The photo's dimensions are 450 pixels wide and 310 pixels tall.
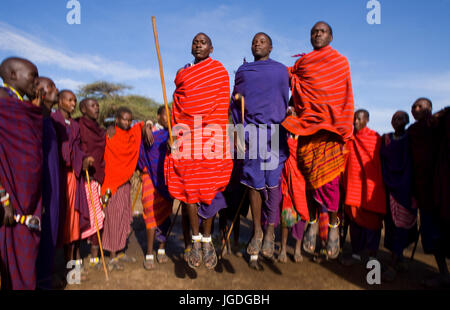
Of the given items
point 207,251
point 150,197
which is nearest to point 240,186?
point 150,197

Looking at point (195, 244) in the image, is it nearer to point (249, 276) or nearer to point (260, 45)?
point (249, 276)

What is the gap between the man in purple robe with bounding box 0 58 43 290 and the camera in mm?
3449

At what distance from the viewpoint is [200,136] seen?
4.32 metres

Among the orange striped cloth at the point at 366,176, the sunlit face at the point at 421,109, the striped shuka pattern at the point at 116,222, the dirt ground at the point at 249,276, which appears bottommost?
the dirt ground at the point at 249,276

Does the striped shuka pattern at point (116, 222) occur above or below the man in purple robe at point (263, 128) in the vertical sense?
below

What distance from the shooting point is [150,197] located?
621 cm

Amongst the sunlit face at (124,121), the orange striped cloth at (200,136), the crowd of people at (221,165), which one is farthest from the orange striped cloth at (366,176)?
the sunlit face at (124,121)

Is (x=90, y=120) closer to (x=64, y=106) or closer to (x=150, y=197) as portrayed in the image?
(x=64, y=106)

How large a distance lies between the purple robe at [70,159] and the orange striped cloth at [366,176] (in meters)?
4.65

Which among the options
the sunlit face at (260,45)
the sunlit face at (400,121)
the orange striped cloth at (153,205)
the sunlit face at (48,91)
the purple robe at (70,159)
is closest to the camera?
the sunlit face at (260,45)

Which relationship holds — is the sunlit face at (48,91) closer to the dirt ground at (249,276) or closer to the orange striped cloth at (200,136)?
the orange striped cloth at (200,136)

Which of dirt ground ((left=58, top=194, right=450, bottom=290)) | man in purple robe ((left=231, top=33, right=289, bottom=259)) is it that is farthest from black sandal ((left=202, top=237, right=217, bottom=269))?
dirt ground ((left=58, top=194, right=450, bottom=290))

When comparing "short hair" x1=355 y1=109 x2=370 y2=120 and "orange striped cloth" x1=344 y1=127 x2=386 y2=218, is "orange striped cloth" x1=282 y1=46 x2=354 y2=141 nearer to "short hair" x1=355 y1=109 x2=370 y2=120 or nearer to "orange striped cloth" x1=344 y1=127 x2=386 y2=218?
"orange striped cloth" x1=344 y1=127 x2=386 y2=218

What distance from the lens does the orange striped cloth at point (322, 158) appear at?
4184 mm
